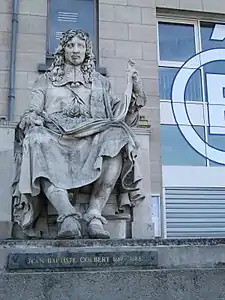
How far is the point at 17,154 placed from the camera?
6.25m

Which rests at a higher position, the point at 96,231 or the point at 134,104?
the point at 134,104

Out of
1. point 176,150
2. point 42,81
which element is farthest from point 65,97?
point 176,150

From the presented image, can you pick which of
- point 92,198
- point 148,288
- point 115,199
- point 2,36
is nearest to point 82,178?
point 92,198

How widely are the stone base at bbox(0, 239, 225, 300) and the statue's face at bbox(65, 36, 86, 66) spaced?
250 cm

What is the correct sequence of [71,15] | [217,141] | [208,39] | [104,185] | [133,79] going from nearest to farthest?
[104,185] < [133,79] < [217,141] < [71,15] < [208,39]

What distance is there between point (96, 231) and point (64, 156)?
0.94 metres

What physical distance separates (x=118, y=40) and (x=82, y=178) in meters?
5.04

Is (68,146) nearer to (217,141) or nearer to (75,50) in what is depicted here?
(75,50)

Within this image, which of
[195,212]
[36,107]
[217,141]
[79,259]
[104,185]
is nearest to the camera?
[79,259]

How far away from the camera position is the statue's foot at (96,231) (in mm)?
5289

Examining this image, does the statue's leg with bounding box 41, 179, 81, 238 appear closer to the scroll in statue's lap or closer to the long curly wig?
the scroll in statue's lap

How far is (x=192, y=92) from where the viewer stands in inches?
413

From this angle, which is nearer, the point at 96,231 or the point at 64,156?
the point at 96,231

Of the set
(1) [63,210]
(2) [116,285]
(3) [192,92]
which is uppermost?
(3) [192,92]
